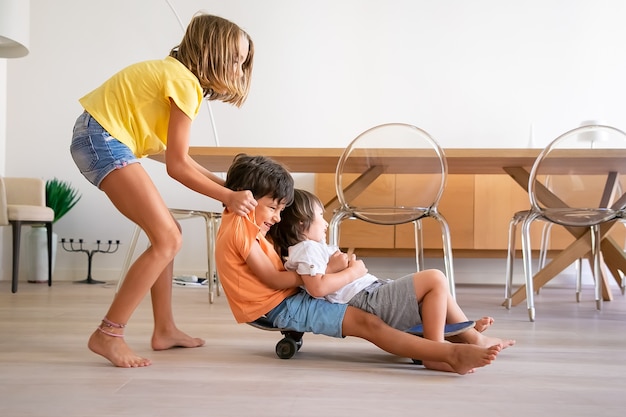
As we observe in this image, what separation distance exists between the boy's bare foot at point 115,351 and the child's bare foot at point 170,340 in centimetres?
21

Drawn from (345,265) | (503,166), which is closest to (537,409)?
(345,265)

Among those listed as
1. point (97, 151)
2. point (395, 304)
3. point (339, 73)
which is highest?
point (339, 73)

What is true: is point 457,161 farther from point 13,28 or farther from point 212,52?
point 13,28

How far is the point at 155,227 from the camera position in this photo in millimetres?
1754

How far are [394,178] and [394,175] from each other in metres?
0.03

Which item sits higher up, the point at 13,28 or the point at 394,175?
the point at 13,28

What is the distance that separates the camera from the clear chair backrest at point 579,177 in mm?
2807

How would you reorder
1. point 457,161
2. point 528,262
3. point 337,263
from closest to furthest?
point 337,263 < point 528,262 < point 457,161

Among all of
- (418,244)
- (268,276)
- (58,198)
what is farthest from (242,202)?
(58,198)

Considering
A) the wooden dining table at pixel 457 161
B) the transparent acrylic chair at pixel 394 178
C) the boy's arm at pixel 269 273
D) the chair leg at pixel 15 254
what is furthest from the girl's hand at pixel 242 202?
the chair leg at pixel 15 254

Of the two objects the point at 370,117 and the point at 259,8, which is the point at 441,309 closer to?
the point at 370,117

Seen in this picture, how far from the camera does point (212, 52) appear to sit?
182cm

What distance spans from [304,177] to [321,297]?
3216 millimetres

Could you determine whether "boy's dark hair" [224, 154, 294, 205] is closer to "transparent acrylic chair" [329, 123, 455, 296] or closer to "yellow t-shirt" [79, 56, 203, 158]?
"yellow t-shirt" [79, 56, 203, 158]
